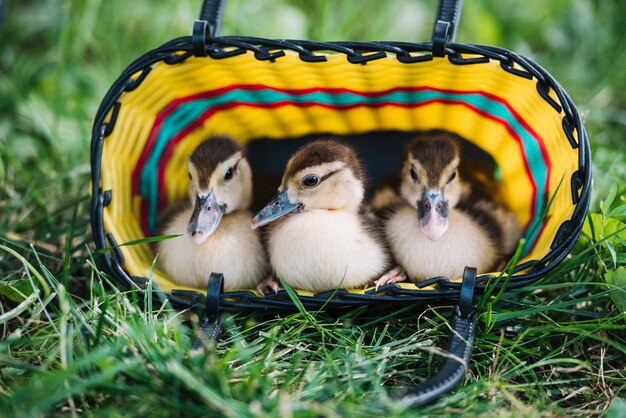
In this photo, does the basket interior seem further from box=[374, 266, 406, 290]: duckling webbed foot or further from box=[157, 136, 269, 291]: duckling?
box=[374, 266, 406, 290]: duckling webbed foot

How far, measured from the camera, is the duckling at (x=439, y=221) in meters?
2.31

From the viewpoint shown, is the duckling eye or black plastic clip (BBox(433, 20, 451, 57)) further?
the duckling eye

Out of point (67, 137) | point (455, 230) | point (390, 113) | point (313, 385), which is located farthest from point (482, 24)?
point (313, 385)

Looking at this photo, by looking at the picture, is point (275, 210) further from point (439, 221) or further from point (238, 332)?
point (439, 221)

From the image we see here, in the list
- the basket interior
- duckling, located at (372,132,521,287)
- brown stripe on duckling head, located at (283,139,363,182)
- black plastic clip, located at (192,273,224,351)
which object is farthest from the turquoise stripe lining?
black plastic clip, located at (192,273,224,351)

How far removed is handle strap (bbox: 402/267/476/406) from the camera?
1729 mm

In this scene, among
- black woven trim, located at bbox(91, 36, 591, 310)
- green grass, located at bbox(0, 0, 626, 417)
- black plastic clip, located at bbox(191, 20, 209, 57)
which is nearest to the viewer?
green grass, located at bbox(0, 0, 626, 417)

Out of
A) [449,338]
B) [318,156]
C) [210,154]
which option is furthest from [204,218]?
[449,338]

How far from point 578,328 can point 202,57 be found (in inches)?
55.5

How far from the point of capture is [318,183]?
7.68 feet

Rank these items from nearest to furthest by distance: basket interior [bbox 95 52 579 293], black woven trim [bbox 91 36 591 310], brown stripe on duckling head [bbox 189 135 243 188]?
black woven trim [bbox 91 36 591 310]
basket interior [bbox 95 52 579 293]
brown stripe on duckling head [bbox 189 135 243 188]

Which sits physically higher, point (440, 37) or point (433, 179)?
point (440, 37)

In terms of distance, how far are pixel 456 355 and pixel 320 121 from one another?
1114mm

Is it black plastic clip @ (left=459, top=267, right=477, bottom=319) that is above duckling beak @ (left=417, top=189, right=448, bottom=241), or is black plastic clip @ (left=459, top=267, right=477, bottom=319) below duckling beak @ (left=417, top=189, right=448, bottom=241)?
below
